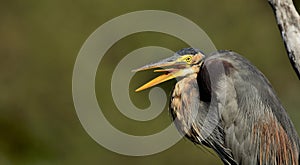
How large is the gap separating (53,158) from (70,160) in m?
0.23

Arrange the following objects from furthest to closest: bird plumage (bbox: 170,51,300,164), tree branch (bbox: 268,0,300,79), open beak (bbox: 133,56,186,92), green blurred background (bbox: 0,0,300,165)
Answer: green blurred background (bbox: 0,0,300,165) → open beak (bbox: 133,56,186,92) → bird plumage (bbox: 170,51,300,164) → tree branch (bbox: 268,0,300,79)

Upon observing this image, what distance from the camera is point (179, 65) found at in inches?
180

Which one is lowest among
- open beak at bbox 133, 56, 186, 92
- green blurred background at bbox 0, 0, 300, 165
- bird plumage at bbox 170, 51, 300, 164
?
bird plumage at bbox 170, 51, 300, 164

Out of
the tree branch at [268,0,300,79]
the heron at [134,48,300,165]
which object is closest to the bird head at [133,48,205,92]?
the heron at [134,48,300,165]

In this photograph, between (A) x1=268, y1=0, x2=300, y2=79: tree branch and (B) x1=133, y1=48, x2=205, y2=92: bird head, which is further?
(B) x1=133, y1=48, x2=205, y2=92: bird head

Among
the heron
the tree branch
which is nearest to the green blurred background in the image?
the heron

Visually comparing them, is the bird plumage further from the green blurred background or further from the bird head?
the green blurred background

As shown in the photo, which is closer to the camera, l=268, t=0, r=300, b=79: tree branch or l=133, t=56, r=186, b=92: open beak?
l=268, t=0, r=300, b=79: tree branch

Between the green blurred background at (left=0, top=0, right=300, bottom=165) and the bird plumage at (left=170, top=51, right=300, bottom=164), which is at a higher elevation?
the green blurred background at (left=0, top=0, right=300, bottom=165)

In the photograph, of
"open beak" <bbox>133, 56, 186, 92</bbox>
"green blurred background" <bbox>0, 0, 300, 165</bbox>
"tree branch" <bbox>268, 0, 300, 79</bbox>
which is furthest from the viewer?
"green blurred background" <bbox>0, 0, 300, 165</bbox>

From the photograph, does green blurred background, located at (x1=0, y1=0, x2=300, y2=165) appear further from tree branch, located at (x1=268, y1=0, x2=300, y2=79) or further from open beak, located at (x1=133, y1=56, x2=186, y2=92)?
tree branch, located at (x1=268, y1=0, x2=300, y2=79)

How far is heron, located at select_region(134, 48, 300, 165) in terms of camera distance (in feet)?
14.4

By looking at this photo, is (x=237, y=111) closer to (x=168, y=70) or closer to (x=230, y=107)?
(x=230, y=107)

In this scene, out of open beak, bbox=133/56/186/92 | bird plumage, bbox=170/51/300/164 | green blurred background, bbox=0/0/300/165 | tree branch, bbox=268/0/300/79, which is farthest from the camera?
green blurred background, bbox=0/0/300/165
